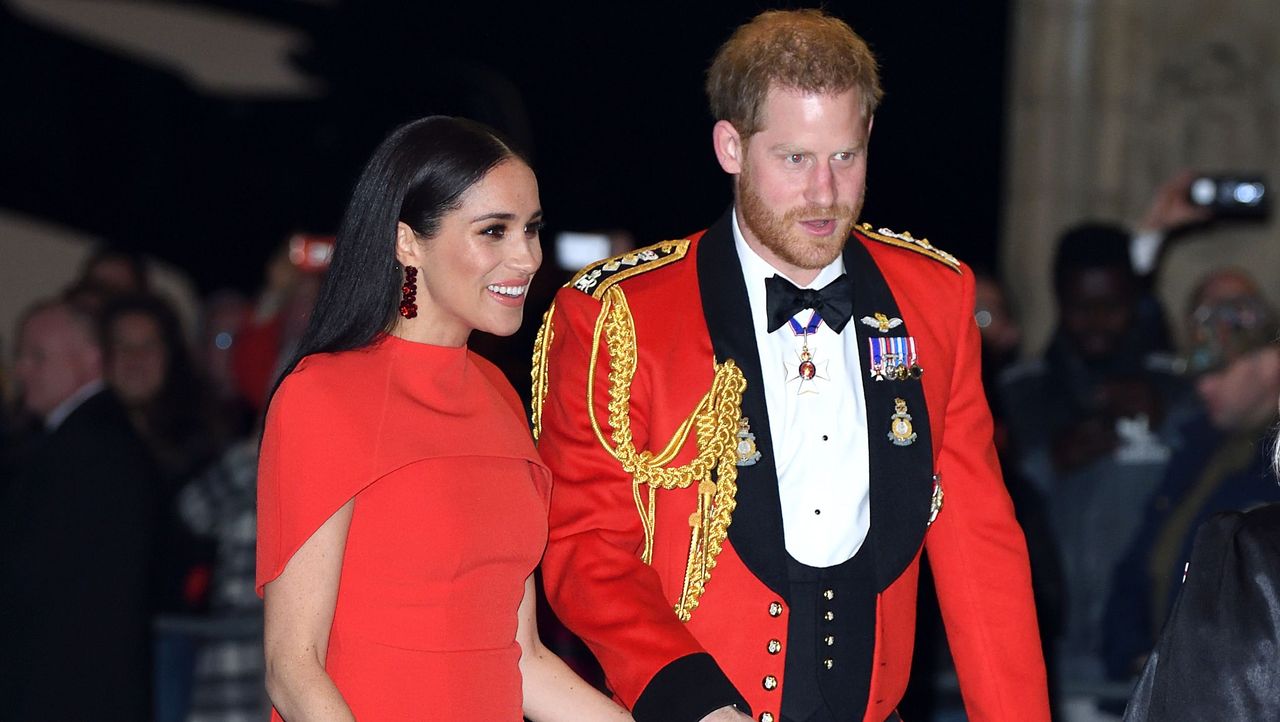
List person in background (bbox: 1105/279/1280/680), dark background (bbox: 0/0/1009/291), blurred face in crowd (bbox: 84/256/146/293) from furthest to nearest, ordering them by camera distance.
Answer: dark background (bbox: 0/0/1009/291)
blurred face in crowd (bbox: 84/256/146/293)
person in background (bbox: 1105/279/1280/680)

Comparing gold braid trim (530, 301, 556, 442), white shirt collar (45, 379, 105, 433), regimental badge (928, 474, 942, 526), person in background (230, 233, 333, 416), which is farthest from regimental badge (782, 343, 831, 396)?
person in background (230, 233, 333, 416)

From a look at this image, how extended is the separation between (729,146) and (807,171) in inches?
7.0

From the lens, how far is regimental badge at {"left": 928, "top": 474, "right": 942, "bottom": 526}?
3127 mm

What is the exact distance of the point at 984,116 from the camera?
800cm

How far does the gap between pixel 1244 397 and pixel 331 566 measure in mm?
3171

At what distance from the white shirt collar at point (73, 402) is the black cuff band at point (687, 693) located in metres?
2.59

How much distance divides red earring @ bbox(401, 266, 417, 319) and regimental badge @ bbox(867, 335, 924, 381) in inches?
31.9

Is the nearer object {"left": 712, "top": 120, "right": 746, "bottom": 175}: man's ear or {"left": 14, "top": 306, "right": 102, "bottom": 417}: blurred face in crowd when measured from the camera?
{"left": 712, "top": 120, "right": 746, "bottom": 175}: man's ear

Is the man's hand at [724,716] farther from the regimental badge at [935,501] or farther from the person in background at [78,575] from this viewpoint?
the person in background at [78,575]

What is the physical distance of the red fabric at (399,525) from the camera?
268 cm

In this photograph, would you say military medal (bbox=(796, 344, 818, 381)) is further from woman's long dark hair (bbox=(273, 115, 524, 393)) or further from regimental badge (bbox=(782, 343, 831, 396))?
woman's long dark hair (bbox=(273, 115, 524, 393))

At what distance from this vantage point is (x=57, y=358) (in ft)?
17.0

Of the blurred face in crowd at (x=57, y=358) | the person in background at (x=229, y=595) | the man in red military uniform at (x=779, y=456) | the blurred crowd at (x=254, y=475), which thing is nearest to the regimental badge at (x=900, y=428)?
the man in red military uniform at (x=779, y=456)

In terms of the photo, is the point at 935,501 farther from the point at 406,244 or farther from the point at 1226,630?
the point at 406,244
